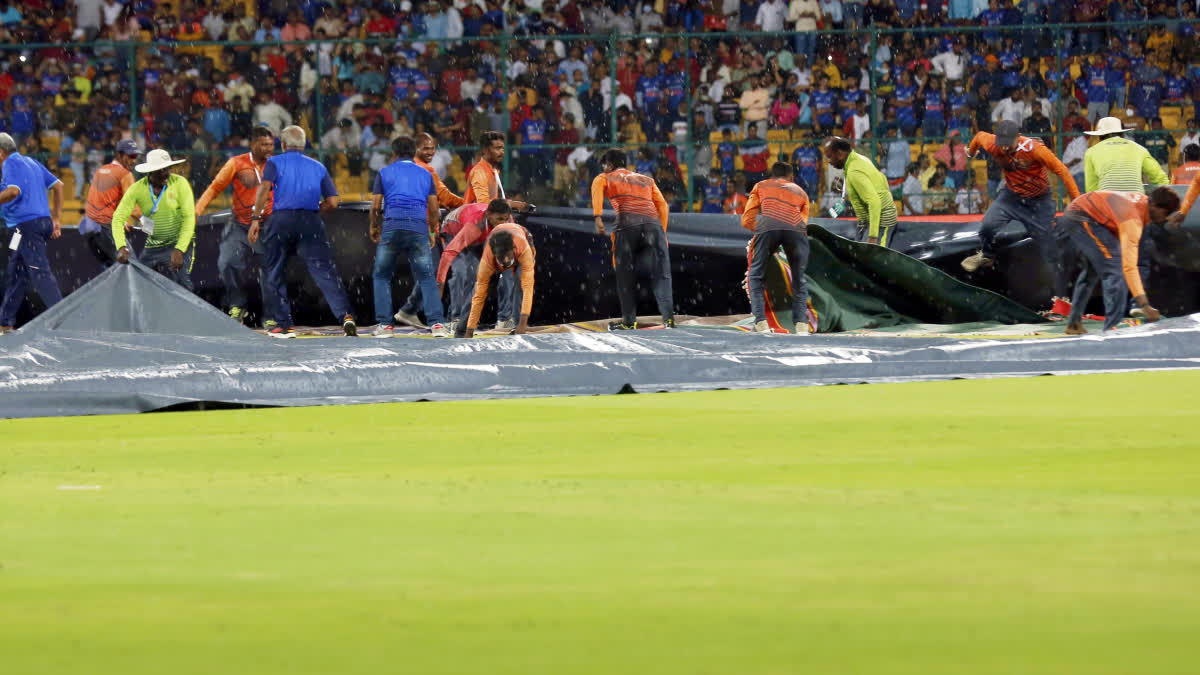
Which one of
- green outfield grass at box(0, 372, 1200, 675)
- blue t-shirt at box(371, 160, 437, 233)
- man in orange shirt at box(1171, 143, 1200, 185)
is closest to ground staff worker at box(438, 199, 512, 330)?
blue t-shirt at box(371, 160, 437, 233)

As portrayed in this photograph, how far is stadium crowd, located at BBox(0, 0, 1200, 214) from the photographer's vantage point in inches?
772

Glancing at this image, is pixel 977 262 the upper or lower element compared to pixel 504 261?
lower

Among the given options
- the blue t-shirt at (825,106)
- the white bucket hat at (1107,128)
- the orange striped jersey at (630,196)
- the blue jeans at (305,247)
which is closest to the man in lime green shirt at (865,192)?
the orange striped jersey at (630,196)

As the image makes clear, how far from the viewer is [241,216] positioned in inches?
619

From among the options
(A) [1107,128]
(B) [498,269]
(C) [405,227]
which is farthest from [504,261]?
(A) [1107,128]

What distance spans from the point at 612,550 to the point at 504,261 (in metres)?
9.20

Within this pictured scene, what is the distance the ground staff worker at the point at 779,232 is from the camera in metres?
14.4

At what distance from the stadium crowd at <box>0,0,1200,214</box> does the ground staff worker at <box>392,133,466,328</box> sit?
11.3 ft

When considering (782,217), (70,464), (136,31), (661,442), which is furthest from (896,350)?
(136,31)

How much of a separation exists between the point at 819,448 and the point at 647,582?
315cm

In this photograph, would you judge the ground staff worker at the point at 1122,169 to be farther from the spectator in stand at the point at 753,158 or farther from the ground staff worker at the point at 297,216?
the ground staff worker at the point at 297,216

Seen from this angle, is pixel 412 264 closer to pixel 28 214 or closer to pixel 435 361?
pixel 28 214

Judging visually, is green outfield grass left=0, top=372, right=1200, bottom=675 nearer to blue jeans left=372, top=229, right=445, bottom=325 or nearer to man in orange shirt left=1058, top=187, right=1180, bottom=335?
man in orange shirt left=1058, top=187, right=1180, bottom=335

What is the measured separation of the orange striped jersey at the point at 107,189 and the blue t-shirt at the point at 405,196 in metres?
2.61
